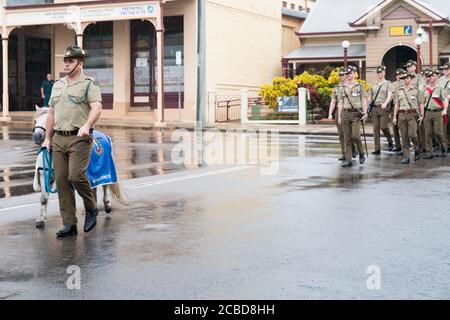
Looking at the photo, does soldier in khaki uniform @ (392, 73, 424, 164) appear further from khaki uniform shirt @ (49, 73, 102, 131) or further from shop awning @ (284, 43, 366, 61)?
shop awning @ (284, 43, 366, 61)

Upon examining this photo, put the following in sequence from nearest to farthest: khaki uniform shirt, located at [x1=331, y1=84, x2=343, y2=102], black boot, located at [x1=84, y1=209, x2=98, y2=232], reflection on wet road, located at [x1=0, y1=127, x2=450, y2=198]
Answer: black boot, located at [x1=84, y1=209, x2=98, y2=232], reflection on wet road, located at [x1=0, y1=127, x2=450, y2=198], khaki uniform shirt, located at [x1=331, y1=84, x2=343, y2=102]

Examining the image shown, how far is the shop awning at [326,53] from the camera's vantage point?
39.9 m

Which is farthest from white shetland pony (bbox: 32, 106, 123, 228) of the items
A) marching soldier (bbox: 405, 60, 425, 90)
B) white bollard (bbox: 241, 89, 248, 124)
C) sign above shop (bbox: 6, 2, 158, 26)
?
white bollard (bbox: 241, 89, 248, 124)

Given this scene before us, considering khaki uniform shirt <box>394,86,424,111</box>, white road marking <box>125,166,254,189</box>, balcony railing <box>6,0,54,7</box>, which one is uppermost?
balcony railing <box>6,0,54,7</box>

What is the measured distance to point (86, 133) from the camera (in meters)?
8.88

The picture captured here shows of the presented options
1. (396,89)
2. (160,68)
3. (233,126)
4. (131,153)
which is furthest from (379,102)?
(160,68)

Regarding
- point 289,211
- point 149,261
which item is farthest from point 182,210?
point 149,261

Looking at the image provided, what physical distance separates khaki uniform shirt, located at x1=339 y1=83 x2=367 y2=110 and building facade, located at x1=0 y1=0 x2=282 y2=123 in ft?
53.0

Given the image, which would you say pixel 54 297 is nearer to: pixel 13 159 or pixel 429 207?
pixel 429 207

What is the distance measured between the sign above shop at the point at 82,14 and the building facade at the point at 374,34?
10362mm

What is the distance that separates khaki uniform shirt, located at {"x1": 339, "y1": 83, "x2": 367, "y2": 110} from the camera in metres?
16.8

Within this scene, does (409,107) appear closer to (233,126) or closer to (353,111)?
(353,111)
